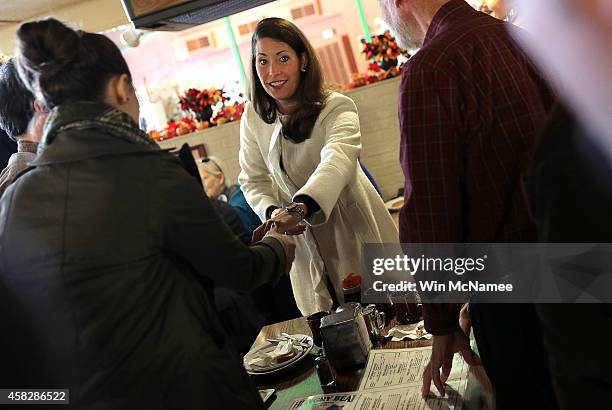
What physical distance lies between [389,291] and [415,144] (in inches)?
28.3

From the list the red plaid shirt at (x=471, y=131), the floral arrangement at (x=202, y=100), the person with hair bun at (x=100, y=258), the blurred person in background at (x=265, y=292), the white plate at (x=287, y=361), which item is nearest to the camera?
the person with hair bun at (x=100, y=258)

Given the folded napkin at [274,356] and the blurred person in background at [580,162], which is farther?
the folded napkin at [274,356]

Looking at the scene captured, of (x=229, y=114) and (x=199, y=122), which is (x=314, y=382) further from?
(x=199, y=122)

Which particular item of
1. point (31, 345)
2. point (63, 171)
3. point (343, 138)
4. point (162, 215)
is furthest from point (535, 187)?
point (343, 138)

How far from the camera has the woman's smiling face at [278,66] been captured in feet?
7.24

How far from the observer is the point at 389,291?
73.9 inches

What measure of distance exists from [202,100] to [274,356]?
3624 mm

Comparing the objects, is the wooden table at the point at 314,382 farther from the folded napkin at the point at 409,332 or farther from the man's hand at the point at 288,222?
the man's hand at the point at 288,222

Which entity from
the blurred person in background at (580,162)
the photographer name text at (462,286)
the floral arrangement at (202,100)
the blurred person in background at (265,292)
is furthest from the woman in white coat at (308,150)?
the floral arrangement at (202,100)

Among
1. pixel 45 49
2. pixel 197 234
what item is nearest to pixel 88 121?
pixel 45 49

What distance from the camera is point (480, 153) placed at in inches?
49.4

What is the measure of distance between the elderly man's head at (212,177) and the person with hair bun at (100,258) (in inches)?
101

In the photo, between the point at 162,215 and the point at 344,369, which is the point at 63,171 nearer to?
the point at 162,215

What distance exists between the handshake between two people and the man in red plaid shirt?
616 mm
